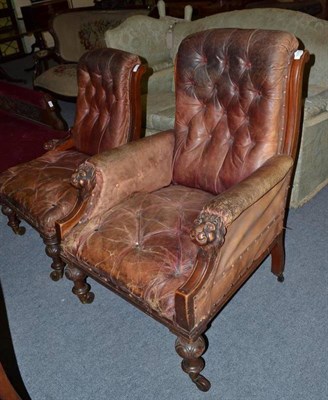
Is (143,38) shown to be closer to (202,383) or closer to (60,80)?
(60,80)

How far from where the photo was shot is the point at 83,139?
236 centimetres

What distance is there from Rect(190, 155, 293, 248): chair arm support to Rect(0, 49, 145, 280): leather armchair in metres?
0.86

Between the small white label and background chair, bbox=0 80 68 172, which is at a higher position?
the small white label

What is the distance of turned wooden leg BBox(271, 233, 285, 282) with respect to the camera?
193cm

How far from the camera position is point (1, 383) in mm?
1279

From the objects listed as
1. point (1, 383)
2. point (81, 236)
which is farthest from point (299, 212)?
point (1, 383)

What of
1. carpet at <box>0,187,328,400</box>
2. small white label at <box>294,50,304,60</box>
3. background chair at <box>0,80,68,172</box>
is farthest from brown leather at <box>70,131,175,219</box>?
background chair at <box>0,80,68,172</box>

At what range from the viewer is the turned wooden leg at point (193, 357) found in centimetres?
142

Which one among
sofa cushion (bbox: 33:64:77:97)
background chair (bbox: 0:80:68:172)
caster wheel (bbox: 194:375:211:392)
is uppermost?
background chair (bbox: 0:80:68:172)

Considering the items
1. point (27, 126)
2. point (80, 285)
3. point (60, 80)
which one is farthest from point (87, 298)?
point (60, 80)

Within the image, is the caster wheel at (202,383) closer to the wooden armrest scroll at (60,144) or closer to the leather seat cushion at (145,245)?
the leather seat cushion at (145,245)

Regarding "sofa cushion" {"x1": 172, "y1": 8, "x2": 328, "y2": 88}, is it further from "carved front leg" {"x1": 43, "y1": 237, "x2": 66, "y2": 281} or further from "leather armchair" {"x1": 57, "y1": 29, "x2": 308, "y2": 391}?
"carved front leg" {"x1": 43, "y1": 237, "x2": 66, "y2": 281}

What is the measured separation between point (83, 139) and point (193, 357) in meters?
1.43

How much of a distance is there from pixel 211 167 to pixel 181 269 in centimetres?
59
